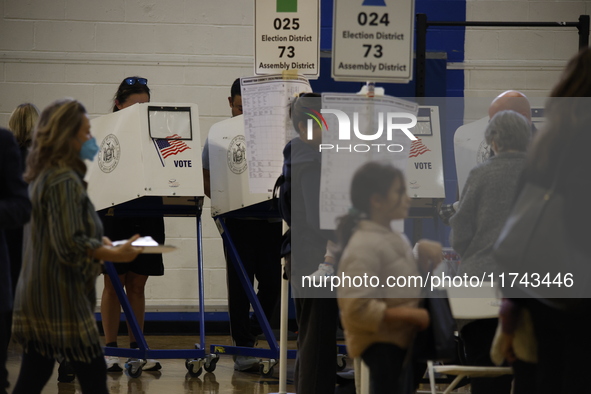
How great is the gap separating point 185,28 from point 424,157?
103 inches

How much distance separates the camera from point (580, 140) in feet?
6.45

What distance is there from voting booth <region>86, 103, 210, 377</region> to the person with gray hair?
1.90 m

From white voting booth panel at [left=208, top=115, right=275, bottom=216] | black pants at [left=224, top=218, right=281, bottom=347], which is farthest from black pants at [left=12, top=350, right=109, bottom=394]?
black pants at [left=224, top=218, right=281, bottom=347]

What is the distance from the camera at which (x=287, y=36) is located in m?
3.56

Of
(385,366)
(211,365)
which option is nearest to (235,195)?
(211,365)

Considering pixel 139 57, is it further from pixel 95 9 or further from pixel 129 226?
pixel 129 226

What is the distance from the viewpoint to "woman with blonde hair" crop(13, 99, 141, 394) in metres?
2.33

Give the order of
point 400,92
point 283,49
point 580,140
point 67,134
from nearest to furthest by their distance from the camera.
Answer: point 580,140 < point 67,134 < point 283,49 < point 400,92

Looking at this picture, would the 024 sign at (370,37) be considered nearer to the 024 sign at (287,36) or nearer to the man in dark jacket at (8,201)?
the 024 sign at (287,36)

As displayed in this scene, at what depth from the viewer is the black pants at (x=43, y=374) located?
94.9 inches

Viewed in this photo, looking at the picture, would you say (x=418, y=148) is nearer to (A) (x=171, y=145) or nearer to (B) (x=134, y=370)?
(A) (x=171, y=145)

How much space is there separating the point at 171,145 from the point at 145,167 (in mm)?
188

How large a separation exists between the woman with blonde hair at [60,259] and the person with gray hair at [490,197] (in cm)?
105

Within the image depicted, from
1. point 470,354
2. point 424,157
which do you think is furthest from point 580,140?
point 424,157
